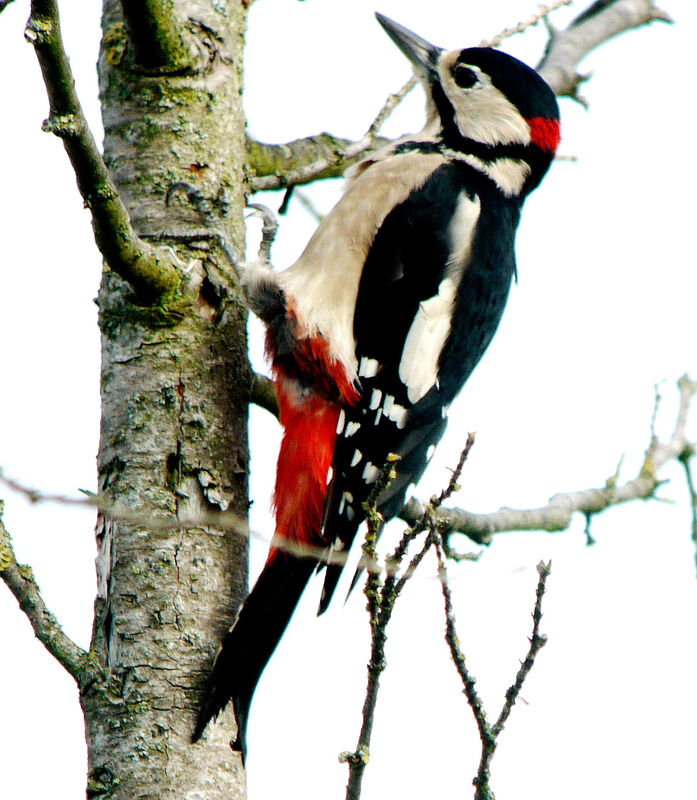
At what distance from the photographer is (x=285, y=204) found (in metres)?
3.06

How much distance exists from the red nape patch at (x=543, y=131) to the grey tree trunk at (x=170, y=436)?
3.86 ft

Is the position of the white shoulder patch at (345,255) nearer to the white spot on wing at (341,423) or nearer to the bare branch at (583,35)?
the white spot on wing at (341,423)

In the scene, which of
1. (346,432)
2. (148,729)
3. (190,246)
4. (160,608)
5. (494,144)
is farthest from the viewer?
(494,144)

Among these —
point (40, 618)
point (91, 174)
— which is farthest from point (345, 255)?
point (40, 618)

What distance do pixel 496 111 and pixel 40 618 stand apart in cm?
243

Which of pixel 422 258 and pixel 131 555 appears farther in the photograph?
pixel 422 258

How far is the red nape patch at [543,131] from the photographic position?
353cm

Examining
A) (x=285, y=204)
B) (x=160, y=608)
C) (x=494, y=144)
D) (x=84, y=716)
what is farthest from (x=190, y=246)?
(x=494, y=144)

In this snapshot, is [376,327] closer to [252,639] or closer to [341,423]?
[341,423]

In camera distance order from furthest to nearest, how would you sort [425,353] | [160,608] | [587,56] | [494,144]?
[587,56], [494,144], [425,353], [160,608]

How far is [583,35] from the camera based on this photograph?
407 centimetres

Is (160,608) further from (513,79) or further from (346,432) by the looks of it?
(513,79)

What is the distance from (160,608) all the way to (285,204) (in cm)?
140

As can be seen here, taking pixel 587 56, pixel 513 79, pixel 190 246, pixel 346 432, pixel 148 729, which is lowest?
pixel 148 729
